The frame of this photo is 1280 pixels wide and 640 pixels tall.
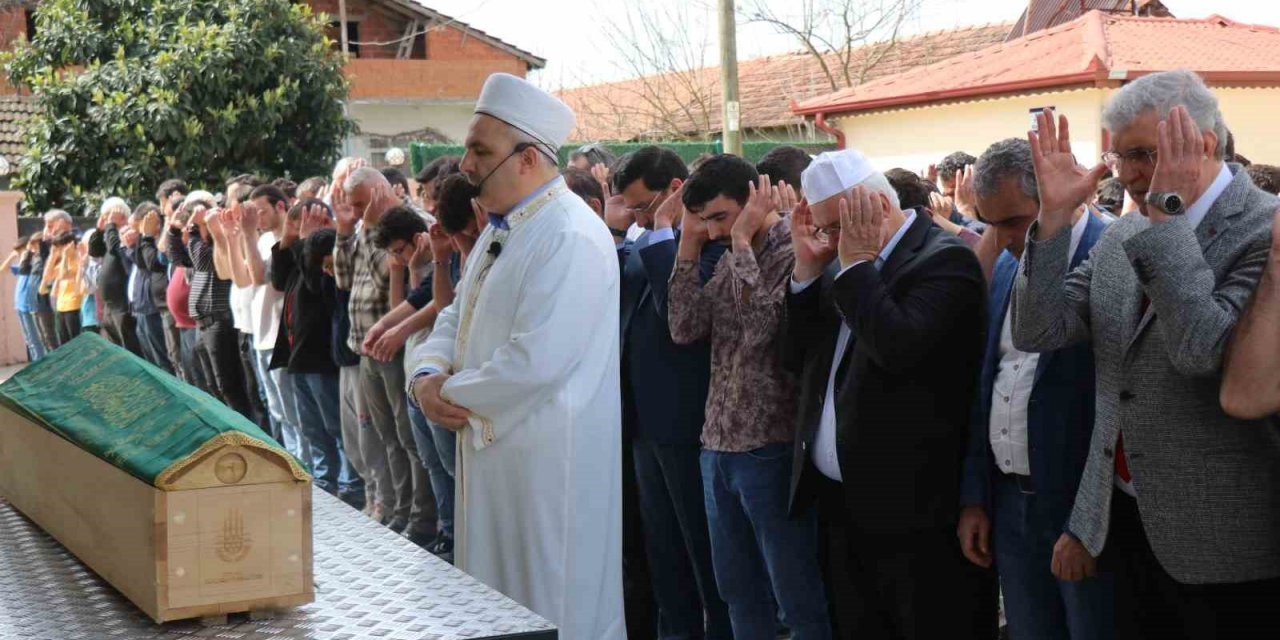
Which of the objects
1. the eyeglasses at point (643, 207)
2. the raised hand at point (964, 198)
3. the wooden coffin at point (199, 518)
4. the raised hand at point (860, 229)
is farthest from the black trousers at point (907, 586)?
the raised hand at point (964, 198)

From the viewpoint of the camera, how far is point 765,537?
4930 mm

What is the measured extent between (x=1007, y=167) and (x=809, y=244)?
0.73 m

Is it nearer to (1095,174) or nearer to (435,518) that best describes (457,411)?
(1095,174)

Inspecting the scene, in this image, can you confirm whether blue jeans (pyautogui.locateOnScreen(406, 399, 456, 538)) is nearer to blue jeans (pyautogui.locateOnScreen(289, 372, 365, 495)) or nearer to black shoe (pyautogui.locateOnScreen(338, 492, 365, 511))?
blue jeans (pyautogui.locateOnScreen(289, 372, 365, 495))

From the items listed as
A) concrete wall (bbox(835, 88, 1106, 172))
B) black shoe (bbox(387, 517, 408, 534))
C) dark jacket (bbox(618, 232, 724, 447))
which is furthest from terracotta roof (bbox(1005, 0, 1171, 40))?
dark jacket (bbox(618, 232, 724, 447))

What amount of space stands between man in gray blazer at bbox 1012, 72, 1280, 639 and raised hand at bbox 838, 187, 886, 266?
23.8 inches

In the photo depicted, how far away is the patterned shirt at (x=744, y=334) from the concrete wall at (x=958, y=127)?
13.5m

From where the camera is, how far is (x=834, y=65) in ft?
110

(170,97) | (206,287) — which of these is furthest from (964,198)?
(170,97)

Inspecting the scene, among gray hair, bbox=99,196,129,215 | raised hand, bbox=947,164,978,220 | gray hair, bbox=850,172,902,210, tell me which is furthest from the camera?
gray hair, bbox=99,196,129,215

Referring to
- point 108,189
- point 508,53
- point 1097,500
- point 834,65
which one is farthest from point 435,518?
point 508,53

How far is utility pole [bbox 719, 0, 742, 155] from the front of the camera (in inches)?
645

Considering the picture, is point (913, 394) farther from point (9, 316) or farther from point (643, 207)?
point (9, 316)

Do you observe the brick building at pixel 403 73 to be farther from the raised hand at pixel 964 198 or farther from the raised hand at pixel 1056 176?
the raised hand at pixel 1056 176
